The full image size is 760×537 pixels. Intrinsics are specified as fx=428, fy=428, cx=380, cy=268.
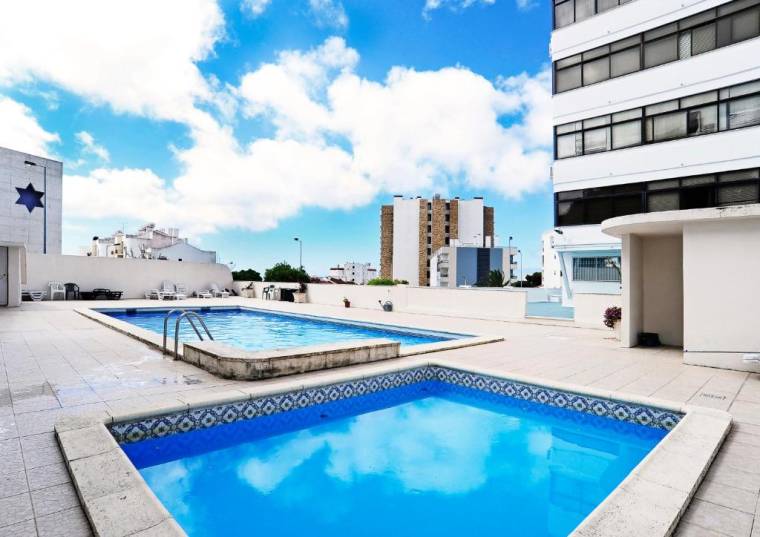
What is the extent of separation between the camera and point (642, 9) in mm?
14914

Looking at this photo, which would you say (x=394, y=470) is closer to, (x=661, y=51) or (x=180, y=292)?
(x=661, y=51)

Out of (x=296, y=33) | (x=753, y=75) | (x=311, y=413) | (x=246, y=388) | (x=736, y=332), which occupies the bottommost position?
(x=311, y=413)

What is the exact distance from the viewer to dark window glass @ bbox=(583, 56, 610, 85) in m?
16.0

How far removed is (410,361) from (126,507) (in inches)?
190

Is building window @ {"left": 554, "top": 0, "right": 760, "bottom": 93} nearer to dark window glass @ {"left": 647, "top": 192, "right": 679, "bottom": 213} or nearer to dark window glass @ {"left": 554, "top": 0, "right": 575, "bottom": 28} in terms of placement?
dark window glass @ {"left": 554, "top": 0, "right": 575, "bottom": 28}

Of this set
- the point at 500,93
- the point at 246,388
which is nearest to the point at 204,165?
the point at 500,93

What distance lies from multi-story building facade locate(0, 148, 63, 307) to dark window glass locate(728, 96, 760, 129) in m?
35.9

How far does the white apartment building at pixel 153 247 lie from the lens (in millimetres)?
52500

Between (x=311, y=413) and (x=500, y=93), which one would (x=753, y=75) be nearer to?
A: (x=311, y=413)

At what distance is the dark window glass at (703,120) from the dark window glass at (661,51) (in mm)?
2030

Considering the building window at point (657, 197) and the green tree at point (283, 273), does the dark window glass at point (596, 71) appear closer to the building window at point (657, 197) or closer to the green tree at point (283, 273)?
the building window at point (657, 197)

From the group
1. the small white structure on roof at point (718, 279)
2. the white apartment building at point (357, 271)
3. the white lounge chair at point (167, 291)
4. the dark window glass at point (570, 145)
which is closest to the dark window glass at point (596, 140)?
the dark window glass at point (570, 145)

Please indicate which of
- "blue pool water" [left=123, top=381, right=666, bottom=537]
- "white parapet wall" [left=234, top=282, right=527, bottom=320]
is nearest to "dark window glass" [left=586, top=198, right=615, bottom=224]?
"white parapet wall" [left=234, top=282, right=527, bottom=320]

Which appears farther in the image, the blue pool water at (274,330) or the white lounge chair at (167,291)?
the white lounge chair at (167,291)
